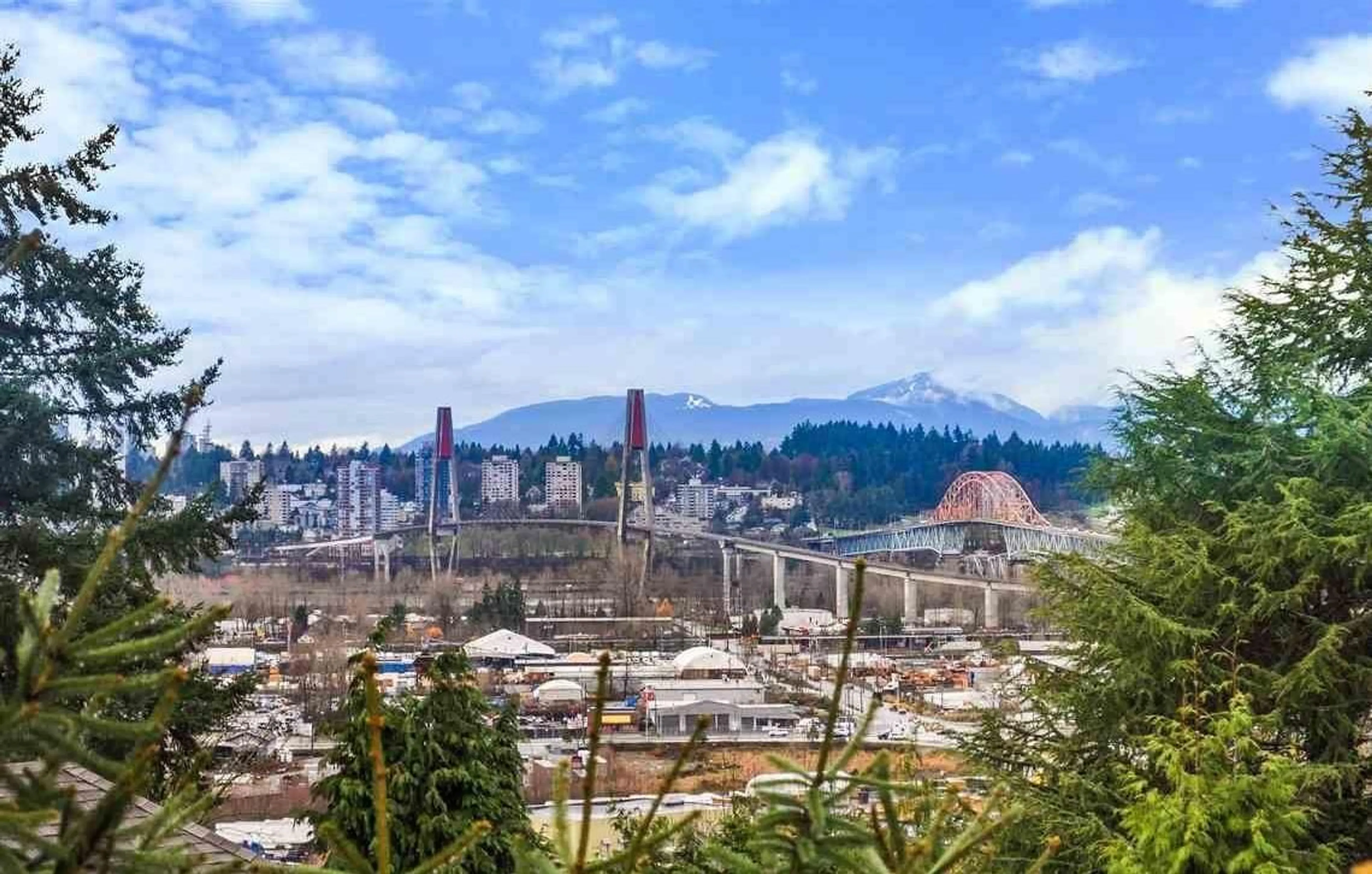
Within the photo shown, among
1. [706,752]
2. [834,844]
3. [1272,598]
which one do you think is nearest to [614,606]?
[706,752]

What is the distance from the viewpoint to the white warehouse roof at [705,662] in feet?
73.4

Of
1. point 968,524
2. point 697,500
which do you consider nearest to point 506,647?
point 968,524

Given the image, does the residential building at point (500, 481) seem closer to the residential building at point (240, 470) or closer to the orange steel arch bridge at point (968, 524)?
the residential building at point (240, 470)

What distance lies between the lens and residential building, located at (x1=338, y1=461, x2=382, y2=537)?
62.6 meters

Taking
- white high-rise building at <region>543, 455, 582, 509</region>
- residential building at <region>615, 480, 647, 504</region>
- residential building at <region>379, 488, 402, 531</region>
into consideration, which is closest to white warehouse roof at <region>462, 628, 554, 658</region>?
residential building at <region>615, 480, 647, 504</region>

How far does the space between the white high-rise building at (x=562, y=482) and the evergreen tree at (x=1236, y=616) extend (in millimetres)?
51694

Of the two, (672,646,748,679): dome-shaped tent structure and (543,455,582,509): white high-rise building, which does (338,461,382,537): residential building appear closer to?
(543,455,582,509): white high-rise building

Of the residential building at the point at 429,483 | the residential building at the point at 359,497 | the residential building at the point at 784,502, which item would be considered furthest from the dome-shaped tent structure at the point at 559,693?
the residential building at the point at 359,497

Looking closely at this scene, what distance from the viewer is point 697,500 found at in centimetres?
5925

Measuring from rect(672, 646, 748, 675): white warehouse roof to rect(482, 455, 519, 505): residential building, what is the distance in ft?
118

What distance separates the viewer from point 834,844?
1.01 meters

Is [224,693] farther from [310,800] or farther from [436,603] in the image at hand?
[436,603]

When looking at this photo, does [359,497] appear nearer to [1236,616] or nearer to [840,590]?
[840,590]

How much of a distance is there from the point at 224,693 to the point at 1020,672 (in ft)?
14.1
